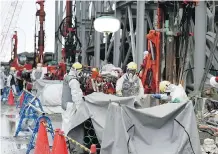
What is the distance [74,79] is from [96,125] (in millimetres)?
2989

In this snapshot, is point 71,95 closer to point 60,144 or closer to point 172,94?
point 172,94

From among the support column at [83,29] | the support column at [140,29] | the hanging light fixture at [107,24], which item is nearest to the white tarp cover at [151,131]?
the hanging light fixture at [107,24]

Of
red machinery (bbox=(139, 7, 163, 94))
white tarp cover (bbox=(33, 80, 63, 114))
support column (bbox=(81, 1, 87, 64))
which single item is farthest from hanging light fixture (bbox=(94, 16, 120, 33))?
support column (bbox=(81, 1, 87, 64))

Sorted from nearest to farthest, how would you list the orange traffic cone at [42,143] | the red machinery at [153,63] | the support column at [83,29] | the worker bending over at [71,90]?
the orange traffic cone at [42,143] < the worker bending over at [71,90] < the red machinery at [153,63] < the support column at [83,29]

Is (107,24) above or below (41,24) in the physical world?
below

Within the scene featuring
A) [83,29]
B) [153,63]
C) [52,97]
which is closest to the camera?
[153,63]

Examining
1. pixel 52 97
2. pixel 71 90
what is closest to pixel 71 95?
pixel 71 90

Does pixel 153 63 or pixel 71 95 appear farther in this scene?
pixel 153 63

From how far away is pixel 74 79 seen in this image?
34.8 ft

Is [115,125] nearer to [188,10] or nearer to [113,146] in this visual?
[113,146]

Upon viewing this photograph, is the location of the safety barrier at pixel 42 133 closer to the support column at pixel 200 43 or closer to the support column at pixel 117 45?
the support column at pixel 200 43

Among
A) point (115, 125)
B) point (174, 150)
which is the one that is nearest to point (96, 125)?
point (115, 125)

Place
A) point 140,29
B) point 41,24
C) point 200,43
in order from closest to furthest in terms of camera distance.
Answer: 1. point 200,43
2. point 140,29
3. point 41,24

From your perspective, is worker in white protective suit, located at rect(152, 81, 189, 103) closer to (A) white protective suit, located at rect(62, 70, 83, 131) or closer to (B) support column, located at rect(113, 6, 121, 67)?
(A) white protective suit, located at rect(62, 70, 83, 131)
